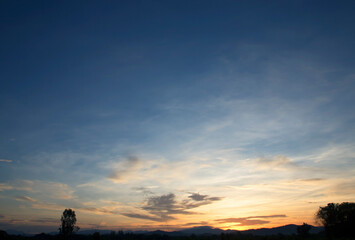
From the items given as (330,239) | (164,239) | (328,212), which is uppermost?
(328,212)

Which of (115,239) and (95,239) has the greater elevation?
(95,239)

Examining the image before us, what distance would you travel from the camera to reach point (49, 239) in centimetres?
13488

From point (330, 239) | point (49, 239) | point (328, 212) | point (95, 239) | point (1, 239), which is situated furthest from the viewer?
point (49, 239)

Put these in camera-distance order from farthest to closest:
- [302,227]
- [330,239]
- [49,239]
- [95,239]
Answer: [49,239] → [302,227] → [330,239] → [95,239]

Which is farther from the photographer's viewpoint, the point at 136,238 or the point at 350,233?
the point at 136,238

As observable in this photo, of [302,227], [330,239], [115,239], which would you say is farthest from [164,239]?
[330,239]

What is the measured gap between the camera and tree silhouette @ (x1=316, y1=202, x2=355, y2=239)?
84.3 m

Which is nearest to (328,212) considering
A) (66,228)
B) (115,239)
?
(66,228)

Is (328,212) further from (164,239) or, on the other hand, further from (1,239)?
(1,239)

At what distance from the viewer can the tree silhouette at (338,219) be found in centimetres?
8431

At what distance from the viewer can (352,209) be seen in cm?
8769

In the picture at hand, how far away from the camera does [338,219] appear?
9069cm

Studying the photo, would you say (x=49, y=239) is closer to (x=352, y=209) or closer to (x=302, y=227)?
(x=302, y=227)

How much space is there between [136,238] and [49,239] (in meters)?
63.1
